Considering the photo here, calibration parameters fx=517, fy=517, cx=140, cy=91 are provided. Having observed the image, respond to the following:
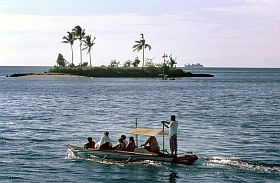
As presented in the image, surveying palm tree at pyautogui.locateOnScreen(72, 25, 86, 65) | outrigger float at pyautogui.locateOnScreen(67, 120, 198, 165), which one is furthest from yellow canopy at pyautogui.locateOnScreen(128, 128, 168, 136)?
palm tree at pyautogui.locateOnScreen(72, 25, 86, 65)

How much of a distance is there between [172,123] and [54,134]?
1902cm

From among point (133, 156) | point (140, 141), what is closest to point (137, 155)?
point (133, 156)

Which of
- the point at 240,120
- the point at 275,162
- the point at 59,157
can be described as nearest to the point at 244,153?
the point at 275,162

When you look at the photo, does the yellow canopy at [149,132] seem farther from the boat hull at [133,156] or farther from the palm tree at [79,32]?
the palm tree at [79,32]

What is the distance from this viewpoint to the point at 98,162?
3509cm

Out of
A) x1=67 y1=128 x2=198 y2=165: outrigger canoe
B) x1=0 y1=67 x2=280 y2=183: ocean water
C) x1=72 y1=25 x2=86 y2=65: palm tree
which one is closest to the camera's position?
x1=0 y1=67 x2=280 y2=183: ocean water

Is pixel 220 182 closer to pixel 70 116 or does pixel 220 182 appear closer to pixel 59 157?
pixel 59 157

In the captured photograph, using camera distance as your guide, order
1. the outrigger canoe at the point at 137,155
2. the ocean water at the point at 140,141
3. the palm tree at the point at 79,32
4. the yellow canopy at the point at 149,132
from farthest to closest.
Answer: the palm tree at the point at 79,32 → the yellow canopy at the point at 149,132 → the outrigger canoe at the point at 137,155 → the ocean water at the point at 140,141

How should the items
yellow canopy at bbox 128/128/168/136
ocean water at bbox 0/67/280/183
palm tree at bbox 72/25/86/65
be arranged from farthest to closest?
palm tree at bbox 72/25/86/65
yellow canopy at bbox 128/128/168/136
ocean water at bbox 0/67/280/183

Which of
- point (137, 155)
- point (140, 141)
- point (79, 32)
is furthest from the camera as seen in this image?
point (79, 32)

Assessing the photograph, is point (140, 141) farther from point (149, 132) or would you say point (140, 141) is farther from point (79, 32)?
point (79, 32)

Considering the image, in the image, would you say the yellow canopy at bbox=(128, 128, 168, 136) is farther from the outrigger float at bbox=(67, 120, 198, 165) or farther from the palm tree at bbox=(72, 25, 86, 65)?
the palm tree at bbox=(72, 25, 86, 65)

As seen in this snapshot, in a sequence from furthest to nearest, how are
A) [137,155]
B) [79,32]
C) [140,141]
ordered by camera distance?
[79,32] < [140,141] < [137,155]

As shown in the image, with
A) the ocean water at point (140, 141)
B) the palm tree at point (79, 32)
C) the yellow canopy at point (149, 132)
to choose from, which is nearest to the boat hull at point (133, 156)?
the ocean water at point (140, 141)
